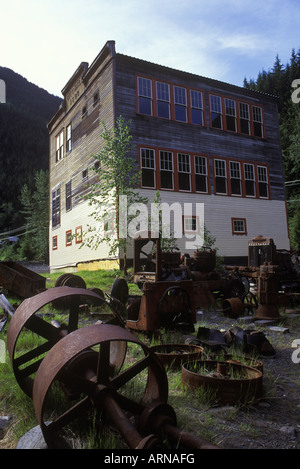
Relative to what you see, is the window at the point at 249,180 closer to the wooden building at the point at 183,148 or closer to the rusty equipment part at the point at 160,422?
the wooden building at the point at 183,148

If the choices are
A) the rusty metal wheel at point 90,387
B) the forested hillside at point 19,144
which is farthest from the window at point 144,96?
the forested hillside at point 19,144

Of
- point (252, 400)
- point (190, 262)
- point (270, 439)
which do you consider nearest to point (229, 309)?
point (190, 262)

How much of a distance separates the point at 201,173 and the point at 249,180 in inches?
135

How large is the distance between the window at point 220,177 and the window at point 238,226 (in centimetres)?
177

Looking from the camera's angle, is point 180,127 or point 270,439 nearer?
point 270,439

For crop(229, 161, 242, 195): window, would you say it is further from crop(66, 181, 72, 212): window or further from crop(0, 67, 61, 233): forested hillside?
crop(0, 67, 61, 233): forested hillside

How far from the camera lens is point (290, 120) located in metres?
40.1

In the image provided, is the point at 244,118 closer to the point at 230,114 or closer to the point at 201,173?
the point at 230,114

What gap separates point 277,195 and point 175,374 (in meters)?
19.1

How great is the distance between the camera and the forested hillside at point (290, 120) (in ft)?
102

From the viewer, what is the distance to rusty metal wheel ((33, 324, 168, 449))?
2.22 metres

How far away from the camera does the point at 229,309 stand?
25.5 ft

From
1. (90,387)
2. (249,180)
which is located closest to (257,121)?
(249,180)

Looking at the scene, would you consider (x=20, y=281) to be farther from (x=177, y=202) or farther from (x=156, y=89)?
(x=156, y=89)
